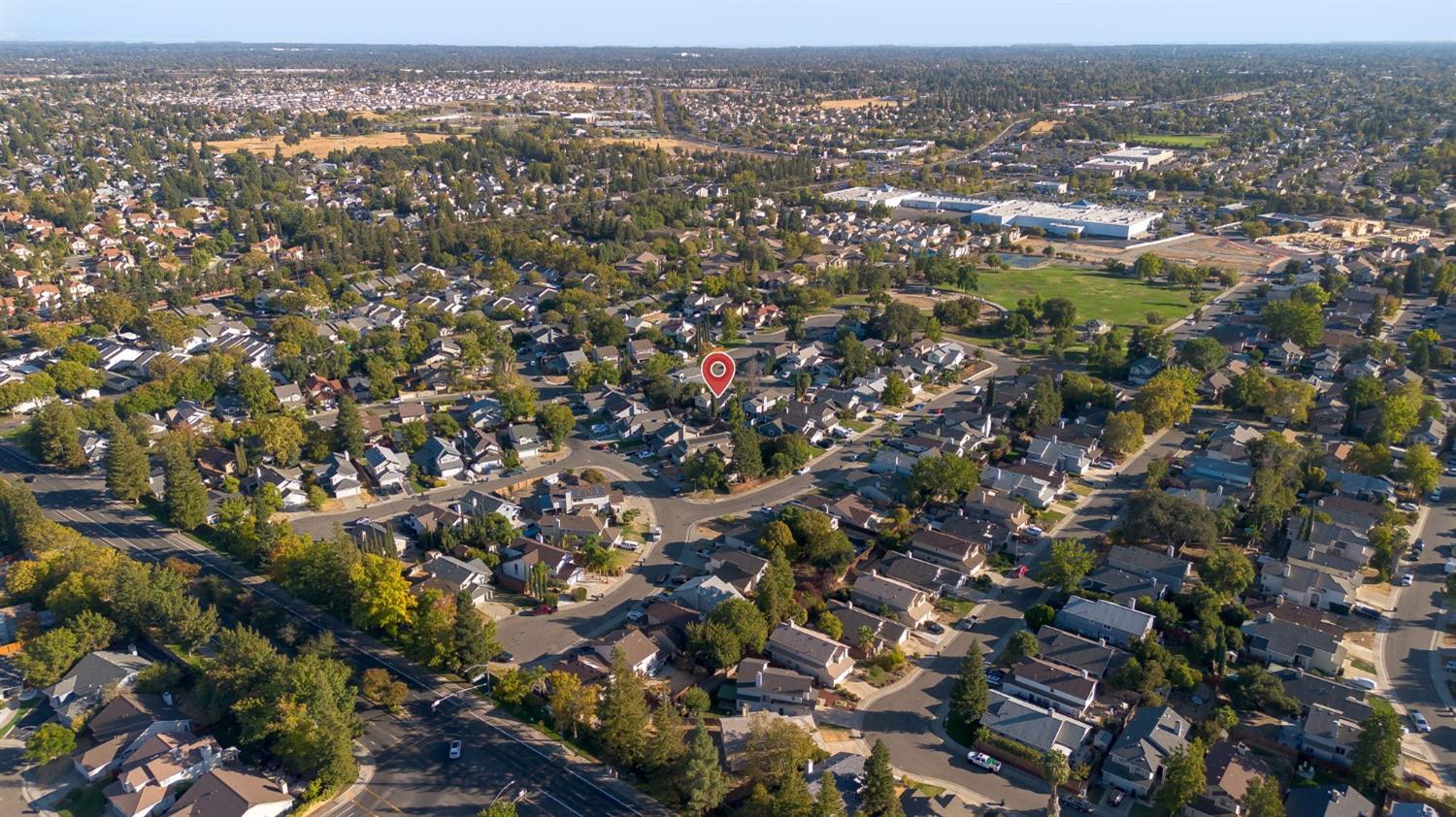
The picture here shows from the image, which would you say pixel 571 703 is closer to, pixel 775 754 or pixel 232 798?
pixel 775 754

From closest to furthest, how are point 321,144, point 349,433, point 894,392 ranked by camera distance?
point 349,433, point 894,392, point 321,144

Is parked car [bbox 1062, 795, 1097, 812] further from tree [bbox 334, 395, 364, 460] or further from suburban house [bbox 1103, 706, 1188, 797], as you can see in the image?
tree [bbox 334, 395, 364, 460]

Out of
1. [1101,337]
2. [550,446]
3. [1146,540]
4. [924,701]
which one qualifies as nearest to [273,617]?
[550,446]

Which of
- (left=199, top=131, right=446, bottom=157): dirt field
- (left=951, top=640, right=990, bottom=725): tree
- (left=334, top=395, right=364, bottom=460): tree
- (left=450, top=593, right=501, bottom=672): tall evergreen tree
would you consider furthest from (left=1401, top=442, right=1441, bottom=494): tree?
(left=199, top=131, right=446, bottom=157): dirt field

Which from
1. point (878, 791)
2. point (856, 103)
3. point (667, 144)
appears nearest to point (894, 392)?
point (878, 791)

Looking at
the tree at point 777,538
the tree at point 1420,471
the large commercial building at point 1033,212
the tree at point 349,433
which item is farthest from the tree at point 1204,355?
the tree at point 349,433

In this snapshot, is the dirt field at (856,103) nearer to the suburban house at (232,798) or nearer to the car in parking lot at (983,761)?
the car in parking lot at (983,761)

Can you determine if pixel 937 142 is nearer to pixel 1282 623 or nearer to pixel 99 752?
pixel 1282 623
